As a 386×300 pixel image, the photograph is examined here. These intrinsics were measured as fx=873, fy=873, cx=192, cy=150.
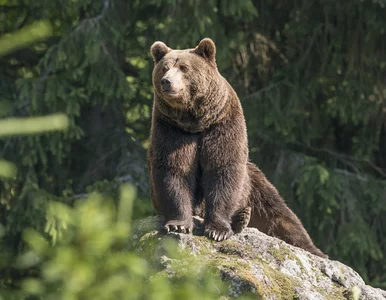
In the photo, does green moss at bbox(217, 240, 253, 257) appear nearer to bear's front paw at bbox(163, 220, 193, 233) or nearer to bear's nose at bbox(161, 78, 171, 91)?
bear's front paw at bbox(163, 220, 193, 233)

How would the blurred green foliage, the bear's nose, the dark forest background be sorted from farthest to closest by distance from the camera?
the dark forest background → the bear's nose → the blurred green foliage

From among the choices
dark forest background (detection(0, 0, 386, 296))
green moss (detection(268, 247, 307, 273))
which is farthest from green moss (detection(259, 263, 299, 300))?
dark forest background (detection(0, 0, 386, 296))

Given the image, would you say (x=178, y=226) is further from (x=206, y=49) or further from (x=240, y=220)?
(x=206, y=49)

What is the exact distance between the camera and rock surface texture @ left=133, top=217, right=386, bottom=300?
14.0ft

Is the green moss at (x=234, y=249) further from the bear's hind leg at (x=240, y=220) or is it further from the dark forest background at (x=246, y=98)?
the dark forest background at (x=246, y=98)

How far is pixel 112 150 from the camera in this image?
11805 mm

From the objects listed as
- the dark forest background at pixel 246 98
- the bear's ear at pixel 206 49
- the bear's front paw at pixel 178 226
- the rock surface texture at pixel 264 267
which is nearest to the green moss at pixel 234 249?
the rock surface texture at pixel 264 267

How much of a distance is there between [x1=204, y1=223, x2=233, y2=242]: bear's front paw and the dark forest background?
509cm

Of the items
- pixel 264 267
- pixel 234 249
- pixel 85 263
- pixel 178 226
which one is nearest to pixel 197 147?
pixel 178 226

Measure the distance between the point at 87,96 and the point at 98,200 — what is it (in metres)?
9.07

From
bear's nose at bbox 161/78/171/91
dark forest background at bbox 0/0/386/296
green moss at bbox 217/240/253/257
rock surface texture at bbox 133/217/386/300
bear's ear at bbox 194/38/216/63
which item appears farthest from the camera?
dark forest background at bbox 0/0/386/296

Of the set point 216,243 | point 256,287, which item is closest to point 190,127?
point 216,243

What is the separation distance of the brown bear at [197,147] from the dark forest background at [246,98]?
4.58 metres

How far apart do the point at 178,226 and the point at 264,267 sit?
0.63 metres
